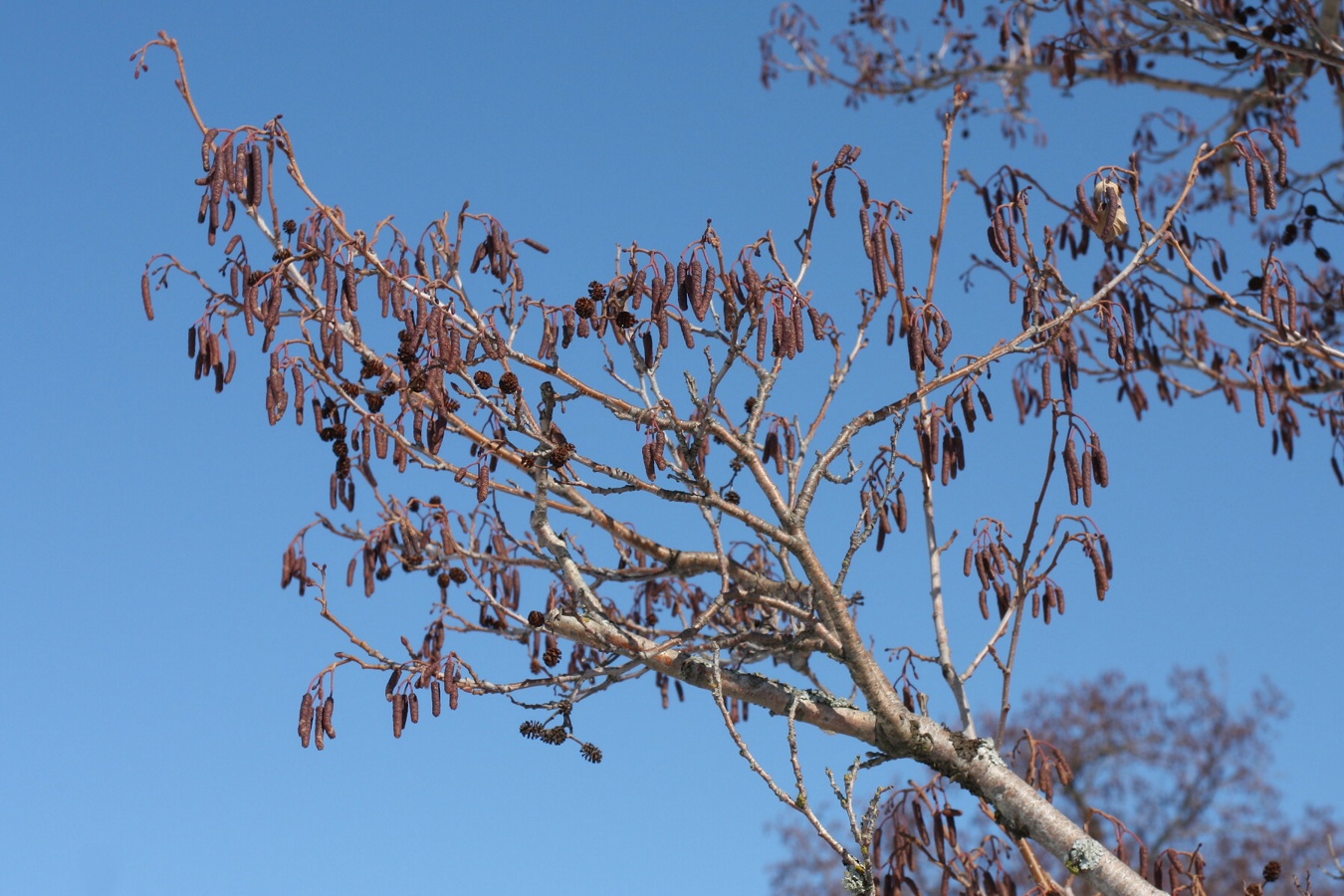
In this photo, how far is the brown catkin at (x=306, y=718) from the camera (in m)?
4.02

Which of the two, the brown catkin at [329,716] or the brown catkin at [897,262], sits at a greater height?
the brown catkin at [897,262]

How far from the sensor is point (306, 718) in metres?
4.03

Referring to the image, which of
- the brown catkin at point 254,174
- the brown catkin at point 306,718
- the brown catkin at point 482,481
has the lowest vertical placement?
the brown catkin at point 306,718

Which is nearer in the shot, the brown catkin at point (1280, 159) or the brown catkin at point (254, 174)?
the brown catkin at point (254, 174)

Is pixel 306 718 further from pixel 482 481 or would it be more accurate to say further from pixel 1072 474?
pixel 1072 474

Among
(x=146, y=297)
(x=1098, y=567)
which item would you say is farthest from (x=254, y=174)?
(x=1098, y=567)

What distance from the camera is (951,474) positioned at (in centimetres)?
412

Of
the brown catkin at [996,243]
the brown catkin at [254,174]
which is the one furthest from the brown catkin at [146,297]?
the brown catkin at [996,243]

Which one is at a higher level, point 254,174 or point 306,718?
point 254,174

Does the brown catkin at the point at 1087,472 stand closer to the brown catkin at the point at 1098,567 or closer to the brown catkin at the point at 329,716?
the brown catkin at the point at 1098,567

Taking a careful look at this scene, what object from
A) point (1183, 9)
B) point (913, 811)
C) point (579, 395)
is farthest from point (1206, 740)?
point (579, 395)

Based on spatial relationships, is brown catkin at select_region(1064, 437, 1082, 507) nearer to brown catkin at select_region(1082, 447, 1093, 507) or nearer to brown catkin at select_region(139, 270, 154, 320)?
brown catkin at select_region(1082, 447, 1093, 507)

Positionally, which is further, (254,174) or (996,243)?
(996,243)

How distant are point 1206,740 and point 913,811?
13.2 metres
